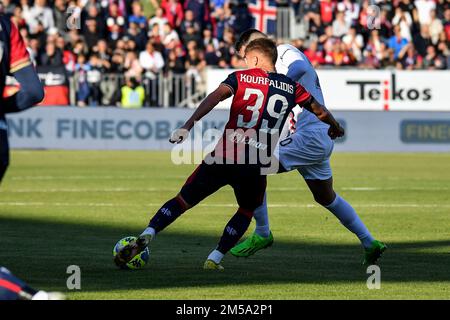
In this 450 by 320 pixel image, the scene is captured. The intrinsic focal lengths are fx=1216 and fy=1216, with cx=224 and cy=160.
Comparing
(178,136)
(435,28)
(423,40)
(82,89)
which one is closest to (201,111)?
(178,136)

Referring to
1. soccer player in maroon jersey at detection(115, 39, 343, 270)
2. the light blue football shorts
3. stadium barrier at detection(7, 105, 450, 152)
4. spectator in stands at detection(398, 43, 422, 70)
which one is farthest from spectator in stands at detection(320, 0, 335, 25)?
soccer player in maroon jersey at detection(115, 39, 343, 270)

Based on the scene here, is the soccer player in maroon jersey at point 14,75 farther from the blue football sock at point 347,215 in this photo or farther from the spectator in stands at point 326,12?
the spectator in stands at point 326,12

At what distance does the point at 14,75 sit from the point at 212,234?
23.8 feet

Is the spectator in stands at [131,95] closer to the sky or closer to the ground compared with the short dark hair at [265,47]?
closer to the ground

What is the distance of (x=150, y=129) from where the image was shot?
3294 centimetres

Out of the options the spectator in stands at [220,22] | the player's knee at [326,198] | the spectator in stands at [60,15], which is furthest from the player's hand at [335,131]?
the spectator in stands at [220,22]

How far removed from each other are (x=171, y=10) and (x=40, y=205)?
62.5 feet

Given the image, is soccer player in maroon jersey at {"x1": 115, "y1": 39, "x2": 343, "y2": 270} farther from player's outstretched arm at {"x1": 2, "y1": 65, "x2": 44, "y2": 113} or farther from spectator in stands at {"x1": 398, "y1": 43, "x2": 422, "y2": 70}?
spectator in stands at {"x1": 398, "y1": 43, "x2": 422, "y2": 70}

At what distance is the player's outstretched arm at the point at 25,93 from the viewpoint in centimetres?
792

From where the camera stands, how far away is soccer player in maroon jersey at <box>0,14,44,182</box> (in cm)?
793

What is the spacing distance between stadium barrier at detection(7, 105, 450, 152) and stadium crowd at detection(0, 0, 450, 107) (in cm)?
68

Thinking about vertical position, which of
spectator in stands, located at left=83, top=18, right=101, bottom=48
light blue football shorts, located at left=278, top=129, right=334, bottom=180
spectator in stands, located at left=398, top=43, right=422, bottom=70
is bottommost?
spectator in stands, located at left=398, top=43, right=422, bottom=70

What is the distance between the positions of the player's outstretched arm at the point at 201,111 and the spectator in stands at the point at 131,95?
2249 centimetres
